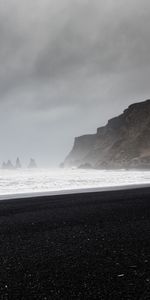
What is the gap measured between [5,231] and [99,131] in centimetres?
17945

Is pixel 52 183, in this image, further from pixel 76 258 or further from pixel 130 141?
pixel 130 141

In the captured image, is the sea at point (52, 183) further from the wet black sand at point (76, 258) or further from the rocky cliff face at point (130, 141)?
the rocky cliff face at point (130, 141)

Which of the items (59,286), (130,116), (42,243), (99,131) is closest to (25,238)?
(42,243)

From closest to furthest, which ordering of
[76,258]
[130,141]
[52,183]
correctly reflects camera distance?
[76,258] → [52,183] → [130,141]

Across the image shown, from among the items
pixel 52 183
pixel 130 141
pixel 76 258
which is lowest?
pixel 76 258

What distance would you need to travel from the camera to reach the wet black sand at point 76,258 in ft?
14.0

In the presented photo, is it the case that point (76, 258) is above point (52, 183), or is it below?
below

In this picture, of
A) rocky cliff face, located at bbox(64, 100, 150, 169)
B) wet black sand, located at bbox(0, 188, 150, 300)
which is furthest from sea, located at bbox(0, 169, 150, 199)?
rocky cliff face, located at bbox(64, 100, 150, 169)

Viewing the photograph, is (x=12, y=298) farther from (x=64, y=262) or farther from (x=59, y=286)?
(x=64, y=262)

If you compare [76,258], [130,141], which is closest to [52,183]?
[76,258]

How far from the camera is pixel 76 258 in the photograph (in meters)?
5.96

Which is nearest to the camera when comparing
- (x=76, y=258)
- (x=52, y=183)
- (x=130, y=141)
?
(x=76, y=258)

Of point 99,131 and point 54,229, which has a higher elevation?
point 99,131

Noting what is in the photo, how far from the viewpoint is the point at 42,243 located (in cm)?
742
